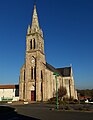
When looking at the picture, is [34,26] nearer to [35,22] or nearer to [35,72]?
[35,22]

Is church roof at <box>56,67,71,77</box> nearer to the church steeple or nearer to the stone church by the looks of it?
the stone church

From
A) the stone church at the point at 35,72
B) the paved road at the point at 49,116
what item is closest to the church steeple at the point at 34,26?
the stone church at the point at 35,72

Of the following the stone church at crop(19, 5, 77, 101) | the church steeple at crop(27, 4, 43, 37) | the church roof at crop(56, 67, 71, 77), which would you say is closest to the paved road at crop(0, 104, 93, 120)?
the stone church at crop(19, 5, 77, 101)

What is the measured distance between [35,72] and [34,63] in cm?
289

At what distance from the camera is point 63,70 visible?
7306 centimetres

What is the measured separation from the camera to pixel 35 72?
51188 millimetres

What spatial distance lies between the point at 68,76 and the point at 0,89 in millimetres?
25978

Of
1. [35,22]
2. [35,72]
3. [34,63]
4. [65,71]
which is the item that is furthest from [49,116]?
[65,71]

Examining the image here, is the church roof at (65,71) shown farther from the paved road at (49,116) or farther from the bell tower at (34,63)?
the paved road at (49,116)

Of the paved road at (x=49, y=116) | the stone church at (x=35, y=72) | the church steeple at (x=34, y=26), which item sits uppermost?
the church steeple at (x=34, y=26)

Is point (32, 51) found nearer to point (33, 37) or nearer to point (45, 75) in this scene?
point (33, 37)

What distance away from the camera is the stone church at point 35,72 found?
4944 cm

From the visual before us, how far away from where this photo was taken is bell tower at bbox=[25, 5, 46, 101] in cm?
4945

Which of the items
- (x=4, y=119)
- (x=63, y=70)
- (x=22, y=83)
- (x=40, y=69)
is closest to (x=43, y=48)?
(x=40, y=69)
